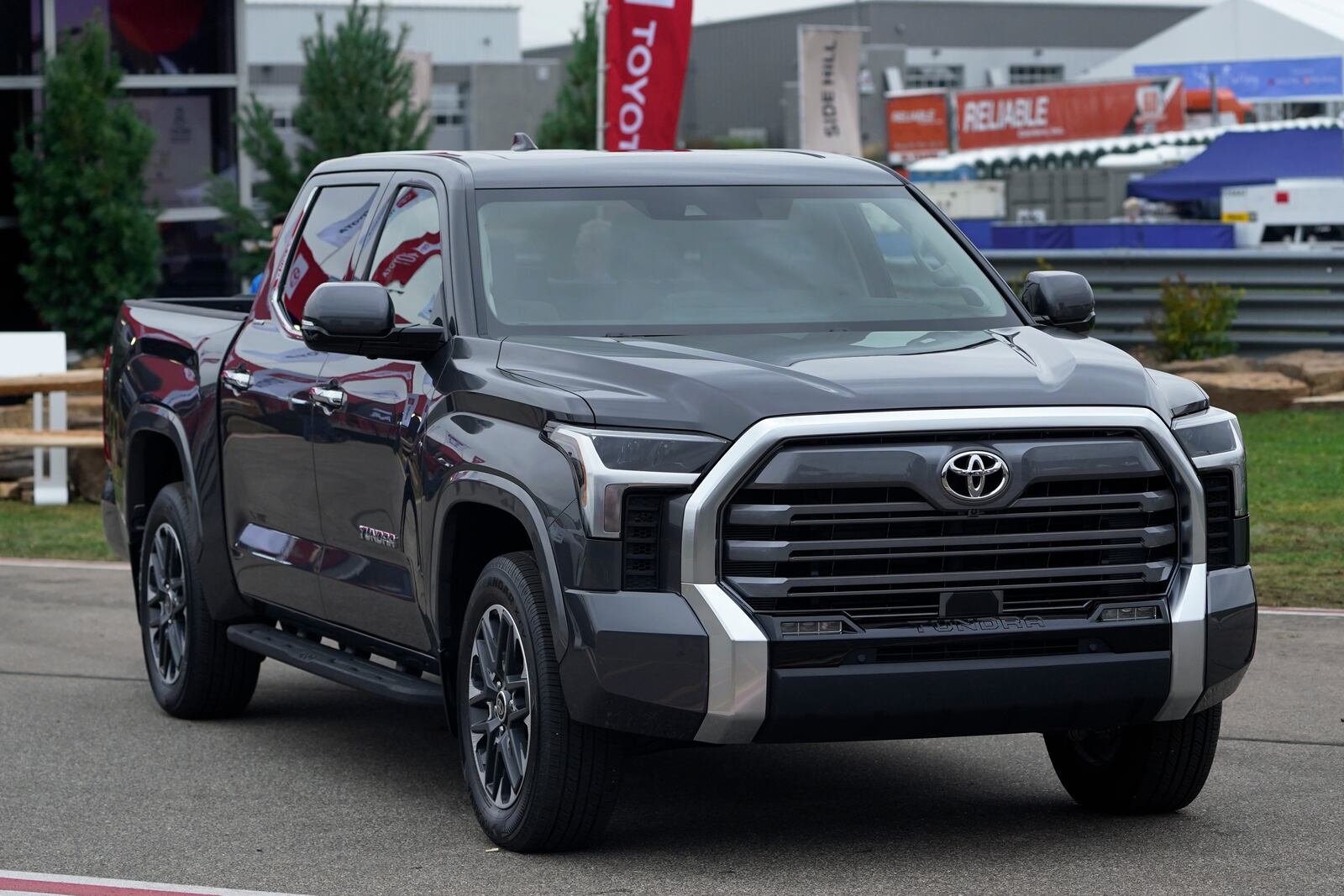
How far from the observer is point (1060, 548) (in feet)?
18.3

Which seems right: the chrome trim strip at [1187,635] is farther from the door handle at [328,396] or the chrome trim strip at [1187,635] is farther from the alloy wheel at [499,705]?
the door handle at [328,396]

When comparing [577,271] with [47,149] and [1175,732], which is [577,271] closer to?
[1175,732]

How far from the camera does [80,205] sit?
2325cm

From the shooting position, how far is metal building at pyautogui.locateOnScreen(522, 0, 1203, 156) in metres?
118

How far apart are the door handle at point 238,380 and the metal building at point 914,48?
10691 cm

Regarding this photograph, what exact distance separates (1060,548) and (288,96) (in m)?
80.6

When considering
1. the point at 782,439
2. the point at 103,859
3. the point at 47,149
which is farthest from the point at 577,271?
the point at 47,149

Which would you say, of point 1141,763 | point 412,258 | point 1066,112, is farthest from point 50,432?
point 1066,112

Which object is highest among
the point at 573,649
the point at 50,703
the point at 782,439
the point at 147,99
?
the point at 147,99

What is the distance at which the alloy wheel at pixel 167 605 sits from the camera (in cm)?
838

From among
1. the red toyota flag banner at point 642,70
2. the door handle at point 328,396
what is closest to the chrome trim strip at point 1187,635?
the door handle at point 328,396

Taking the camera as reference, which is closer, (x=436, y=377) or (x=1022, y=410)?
(x=1022, y=410)

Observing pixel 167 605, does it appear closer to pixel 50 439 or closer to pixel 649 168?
pixel 649 168

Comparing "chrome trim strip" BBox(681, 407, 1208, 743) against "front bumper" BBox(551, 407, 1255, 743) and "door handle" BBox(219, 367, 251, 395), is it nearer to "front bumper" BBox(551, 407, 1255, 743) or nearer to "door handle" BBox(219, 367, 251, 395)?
"front bumper" BBox(551, 407, 1255, 743)
